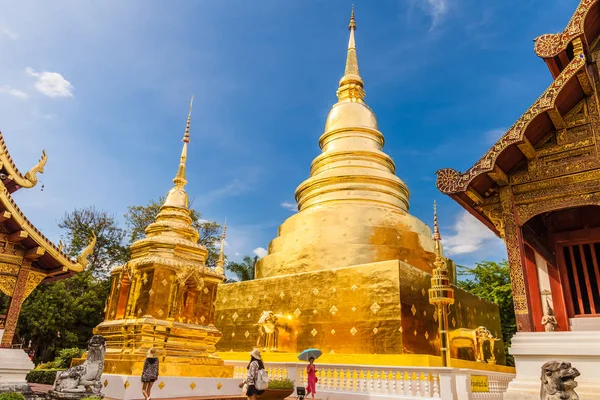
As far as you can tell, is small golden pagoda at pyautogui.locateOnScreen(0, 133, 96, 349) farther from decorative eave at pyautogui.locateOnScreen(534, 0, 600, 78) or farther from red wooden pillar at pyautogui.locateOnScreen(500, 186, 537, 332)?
decorative eave at pyautogui.locateOnScreen(534, 0, 600, 78)

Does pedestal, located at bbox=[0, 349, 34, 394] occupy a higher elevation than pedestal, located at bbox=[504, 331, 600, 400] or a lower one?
lower

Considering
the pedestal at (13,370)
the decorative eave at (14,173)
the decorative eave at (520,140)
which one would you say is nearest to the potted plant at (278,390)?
the pedestal at (13,370)

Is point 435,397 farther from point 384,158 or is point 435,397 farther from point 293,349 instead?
point 384,158

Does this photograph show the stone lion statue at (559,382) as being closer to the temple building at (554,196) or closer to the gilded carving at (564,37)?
the temple building at (554,196)

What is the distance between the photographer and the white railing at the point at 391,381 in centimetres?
729

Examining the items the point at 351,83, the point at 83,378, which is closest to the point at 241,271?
the point at 351,83

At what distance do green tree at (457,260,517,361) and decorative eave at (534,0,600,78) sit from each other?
15.3 metres

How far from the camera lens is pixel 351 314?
10.2 meters

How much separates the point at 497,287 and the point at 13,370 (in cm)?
1914

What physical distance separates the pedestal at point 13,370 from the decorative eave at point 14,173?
283 centimetres

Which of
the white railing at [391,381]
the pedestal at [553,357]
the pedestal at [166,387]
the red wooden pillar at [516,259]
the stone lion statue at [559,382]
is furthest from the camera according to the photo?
the pedestal at [166,387]

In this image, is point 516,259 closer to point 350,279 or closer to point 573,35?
point 573,35

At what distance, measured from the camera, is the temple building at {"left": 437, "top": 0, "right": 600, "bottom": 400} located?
209 inches

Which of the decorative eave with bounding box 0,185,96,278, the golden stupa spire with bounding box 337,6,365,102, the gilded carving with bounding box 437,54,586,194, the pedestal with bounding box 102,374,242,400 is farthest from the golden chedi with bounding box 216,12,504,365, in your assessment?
the decorative eave with bounding box 0,185,96,278
